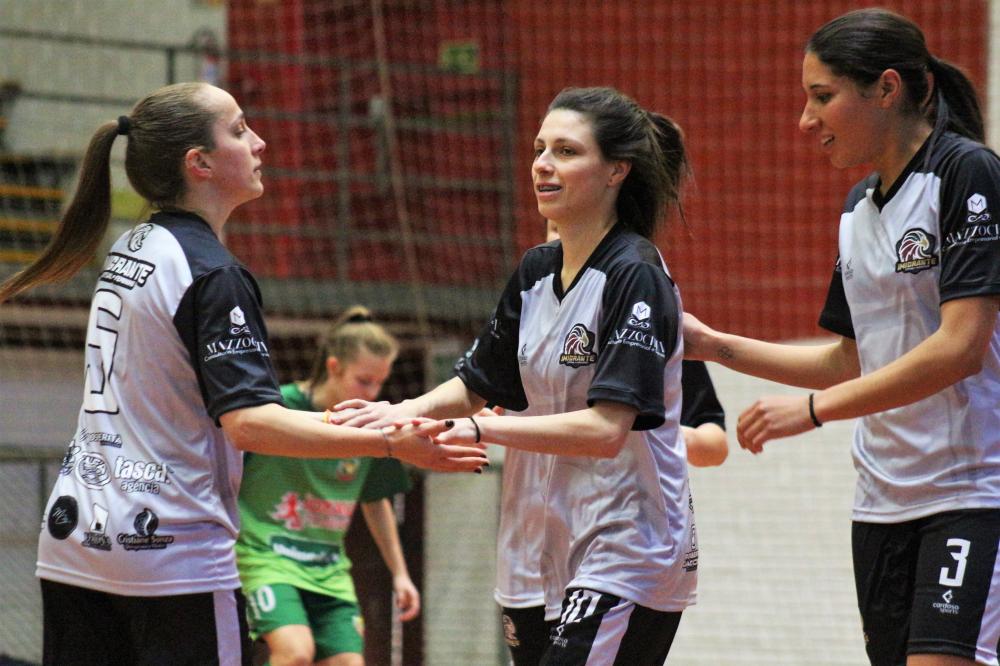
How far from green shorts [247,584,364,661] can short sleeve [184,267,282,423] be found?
2.10 meters

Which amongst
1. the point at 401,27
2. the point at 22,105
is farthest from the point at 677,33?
the point at 22,105

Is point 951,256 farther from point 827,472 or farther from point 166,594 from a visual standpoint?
point 827,472

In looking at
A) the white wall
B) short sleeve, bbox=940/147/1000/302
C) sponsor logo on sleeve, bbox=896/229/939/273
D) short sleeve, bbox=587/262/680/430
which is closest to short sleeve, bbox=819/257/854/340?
sponsor logo on sleeve, bbox=896/229/939/273

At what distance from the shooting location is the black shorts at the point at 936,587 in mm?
2307

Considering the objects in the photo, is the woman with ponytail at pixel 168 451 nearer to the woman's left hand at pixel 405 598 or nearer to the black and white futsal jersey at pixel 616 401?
the black and white futsal jersey at pixel 616 401

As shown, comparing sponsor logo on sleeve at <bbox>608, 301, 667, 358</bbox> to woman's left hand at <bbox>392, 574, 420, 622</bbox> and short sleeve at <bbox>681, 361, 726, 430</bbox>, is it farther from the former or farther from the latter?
woman's left hand at <bbox>392, 574, 420, 622</bbox>

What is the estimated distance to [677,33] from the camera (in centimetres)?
729

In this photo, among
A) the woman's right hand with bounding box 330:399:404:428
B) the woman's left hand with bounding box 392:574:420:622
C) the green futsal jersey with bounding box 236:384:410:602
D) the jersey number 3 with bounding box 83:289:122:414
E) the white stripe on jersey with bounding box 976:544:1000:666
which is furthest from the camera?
the woman's left hand with bounding box 392:574:420:622

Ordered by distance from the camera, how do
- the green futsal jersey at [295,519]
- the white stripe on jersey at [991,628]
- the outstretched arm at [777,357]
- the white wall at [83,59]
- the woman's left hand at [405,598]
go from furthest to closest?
the white wall at [83,59], the woman's left hand at [405,598], the green futsal jersey at [295,519], the outstretched arm at [777,357], the white stripe on jersey at [991,628]

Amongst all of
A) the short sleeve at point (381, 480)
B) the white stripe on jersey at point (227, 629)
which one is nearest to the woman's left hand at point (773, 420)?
the white stripe on jersey at point (227, 629)

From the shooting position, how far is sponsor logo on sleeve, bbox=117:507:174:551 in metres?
2.32

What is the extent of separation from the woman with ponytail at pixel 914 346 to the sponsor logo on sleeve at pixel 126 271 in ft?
3.77

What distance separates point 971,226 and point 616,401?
720mm

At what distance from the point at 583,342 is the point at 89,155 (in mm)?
1068
